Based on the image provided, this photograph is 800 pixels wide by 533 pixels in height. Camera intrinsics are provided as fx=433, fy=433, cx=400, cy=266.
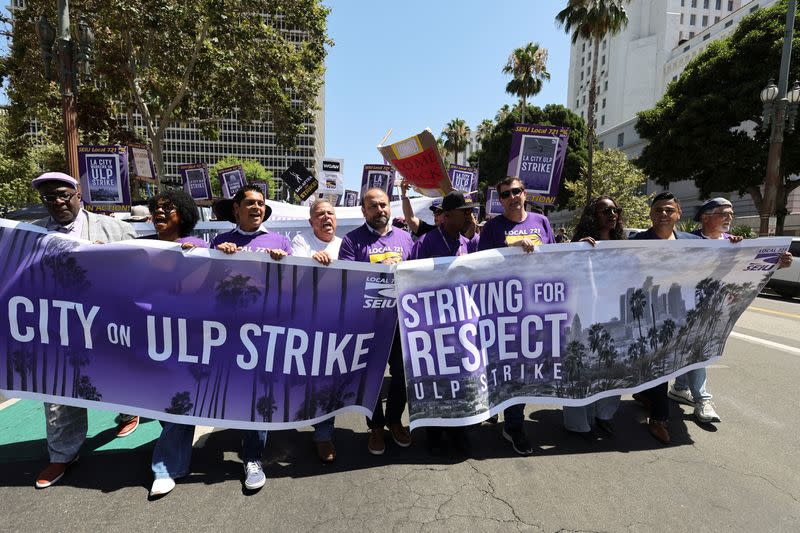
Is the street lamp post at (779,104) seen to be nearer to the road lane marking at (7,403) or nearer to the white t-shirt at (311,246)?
the white t-shirt at (311,246)

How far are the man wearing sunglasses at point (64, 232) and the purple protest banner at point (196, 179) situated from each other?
34.1 feet

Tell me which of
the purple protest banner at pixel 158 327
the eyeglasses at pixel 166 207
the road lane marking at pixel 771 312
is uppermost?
the eyeglasses at pixel 166 207

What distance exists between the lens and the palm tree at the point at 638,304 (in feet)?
11.0

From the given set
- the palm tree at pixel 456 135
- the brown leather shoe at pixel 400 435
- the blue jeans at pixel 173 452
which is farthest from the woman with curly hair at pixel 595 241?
the palm tree at pixel 456 135

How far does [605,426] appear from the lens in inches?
139

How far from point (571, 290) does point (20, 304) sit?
3.76 m

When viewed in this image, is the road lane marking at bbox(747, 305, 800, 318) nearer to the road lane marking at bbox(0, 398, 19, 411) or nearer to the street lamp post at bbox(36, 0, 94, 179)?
the road lane marking at bbox(0, 398, 19, 411)

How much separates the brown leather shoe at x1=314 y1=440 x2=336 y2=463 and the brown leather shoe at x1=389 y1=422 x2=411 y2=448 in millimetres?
473

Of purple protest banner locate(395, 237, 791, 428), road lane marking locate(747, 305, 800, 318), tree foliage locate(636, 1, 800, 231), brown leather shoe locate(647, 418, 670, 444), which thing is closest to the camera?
purple protest banner locate(395, 237, 791, 428)

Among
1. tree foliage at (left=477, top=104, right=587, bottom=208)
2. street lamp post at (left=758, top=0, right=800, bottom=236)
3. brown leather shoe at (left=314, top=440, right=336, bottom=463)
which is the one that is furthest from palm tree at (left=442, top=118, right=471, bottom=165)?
brown leather shoe at (left=314, top=440, right=336, bottom=463)

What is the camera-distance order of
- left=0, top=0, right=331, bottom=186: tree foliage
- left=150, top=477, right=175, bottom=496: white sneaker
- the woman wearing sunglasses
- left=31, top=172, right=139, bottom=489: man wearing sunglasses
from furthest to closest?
left=0, top=0, right=331, bottom=186: tree foliage, left=31, top=172, right=139, bottom=489: man wearing sunglasses, the woman wearing sunglasses, left=150, top=477, right=175, bottom=496: white sneaker

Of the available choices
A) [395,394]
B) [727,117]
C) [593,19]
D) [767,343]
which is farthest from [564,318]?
[727,117]

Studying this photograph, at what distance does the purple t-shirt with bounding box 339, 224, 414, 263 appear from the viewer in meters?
3.29

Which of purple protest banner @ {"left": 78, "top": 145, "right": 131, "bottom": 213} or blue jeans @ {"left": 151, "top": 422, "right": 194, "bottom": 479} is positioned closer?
blue jeans @ {"left": 151, "top": 422, "right": 194, "bottom": 479}
